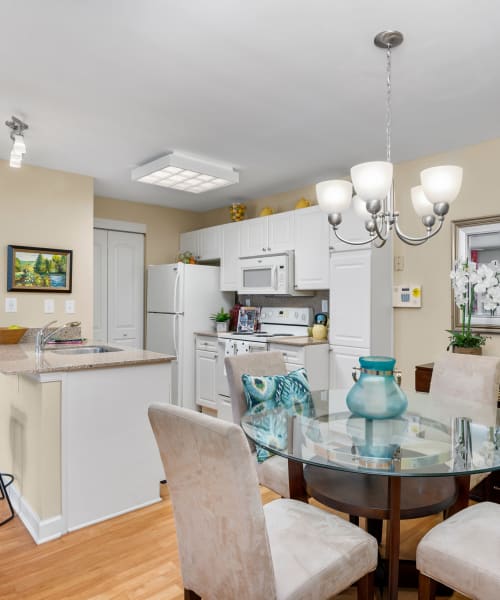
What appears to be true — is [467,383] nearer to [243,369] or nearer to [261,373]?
[261,373]

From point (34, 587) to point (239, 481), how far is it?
4.77ft

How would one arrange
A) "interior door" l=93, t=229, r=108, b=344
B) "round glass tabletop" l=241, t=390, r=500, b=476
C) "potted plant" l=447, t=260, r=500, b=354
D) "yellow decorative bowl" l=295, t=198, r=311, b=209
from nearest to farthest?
1. "round glass tabletop" l=241, t=390, r=500, b=476
2. "potted plant" l=447, t=260, r=500, b=354
3. "yellow decorative bowl" l=295, t=198, r=311, b=209
4. "interior door" l=93, t=229, r=108, b=344

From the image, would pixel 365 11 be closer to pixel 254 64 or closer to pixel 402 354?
pixel 254 64

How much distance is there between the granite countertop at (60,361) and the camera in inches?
92.0

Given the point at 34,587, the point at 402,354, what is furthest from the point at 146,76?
the point at 402,354

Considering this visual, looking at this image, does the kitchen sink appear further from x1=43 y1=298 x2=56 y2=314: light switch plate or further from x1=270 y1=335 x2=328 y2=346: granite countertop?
x1=270 y1=335 x2=328 y2=346: granite countertop

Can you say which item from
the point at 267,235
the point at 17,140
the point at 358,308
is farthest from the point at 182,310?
the point at 17,140

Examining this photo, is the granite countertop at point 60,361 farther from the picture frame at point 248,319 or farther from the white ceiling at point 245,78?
the picture frame at point 248,319

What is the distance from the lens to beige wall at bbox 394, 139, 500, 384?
129 inches

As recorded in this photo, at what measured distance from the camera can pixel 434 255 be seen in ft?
11.7

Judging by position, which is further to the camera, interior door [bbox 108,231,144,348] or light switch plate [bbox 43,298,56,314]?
interior door [bbox 108,231,144,348]

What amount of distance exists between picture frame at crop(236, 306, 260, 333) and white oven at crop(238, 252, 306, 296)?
326mm

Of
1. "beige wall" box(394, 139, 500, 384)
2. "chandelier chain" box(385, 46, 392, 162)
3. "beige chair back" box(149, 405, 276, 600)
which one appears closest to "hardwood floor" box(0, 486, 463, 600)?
"beige chair back" box(149, 405, 276, 600)

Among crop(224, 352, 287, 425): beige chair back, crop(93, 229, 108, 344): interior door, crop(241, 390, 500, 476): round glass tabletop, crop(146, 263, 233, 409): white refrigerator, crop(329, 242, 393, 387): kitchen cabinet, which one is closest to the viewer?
crop(241, 390, 500, 476): round glass tabletop
